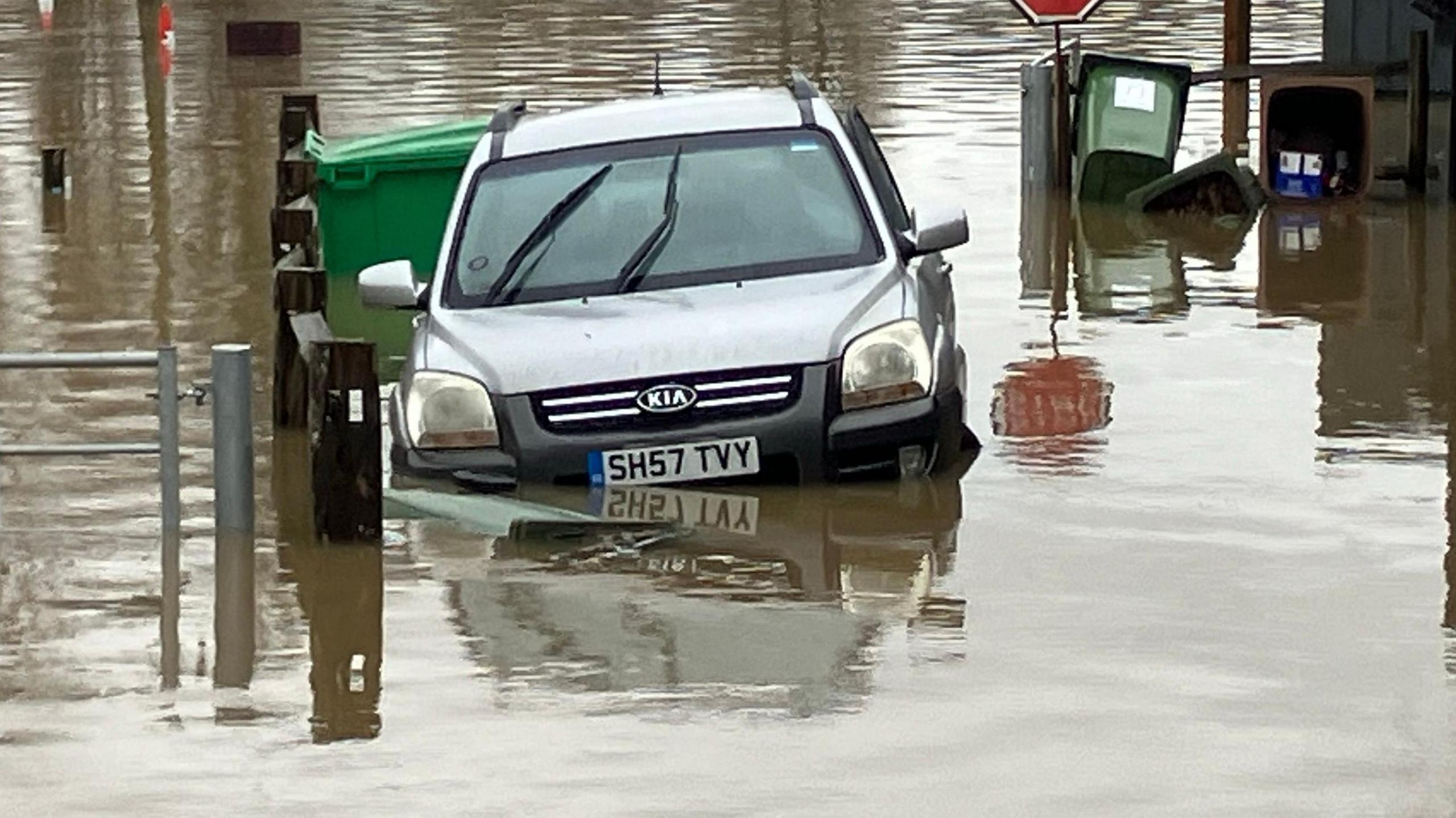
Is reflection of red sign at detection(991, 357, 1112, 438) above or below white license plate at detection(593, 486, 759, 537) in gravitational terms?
above

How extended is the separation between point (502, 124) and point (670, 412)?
2.33m

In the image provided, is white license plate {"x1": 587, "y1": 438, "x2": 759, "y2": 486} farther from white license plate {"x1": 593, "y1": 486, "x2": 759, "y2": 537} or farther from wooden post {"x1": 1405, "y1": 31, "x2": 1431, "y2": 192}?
wooden post {"x1": 1405, "y1": 31, "x2": 1431, "y2": 192}

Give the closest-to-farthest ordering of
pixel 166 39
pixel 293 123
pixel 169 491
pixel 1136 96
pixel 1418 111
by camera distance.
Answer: pixel 169 491 < pixel 293 123 < pixel 1418 111 < pixel 1136 96 < pixel 166 39

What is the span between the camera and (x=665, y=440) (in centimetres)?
1114

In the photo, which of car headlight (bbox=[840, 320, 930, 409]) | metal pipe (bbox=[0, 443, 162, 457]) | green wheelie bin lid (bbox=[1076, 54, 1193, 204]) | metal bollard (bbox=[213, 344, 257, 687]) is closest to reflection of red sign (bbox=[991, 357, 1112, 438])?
car headlight (bbox=[840, 320, 930, 409])

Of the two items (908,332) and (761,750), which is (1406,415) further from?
(761,750)

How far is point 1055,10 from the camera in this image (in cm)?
2073

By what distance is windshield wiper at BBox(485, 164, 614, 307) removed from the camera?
39.1ft

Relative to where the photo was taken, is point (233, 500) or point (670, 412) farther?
point (670, 412)

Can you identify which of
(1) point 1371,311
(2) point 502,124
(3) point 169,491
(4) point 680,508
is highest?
(2) point 502,124

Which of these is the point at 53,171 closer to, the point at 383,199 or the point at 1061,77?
the point at 383,199

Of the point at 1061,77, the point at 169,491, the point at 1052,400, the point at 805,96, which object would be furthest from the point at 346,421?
the point at 1061,77

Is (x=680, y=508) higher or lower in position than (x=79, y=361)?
lower

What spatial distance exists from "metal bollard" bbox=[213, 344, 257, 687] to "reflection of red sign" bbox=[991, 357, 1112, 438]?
3459 mm
